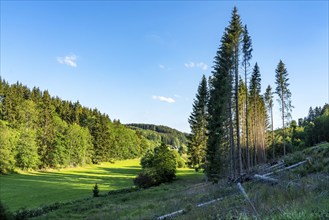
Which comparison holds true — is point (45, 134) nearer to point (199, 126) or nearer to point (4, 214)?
point (199, 126)

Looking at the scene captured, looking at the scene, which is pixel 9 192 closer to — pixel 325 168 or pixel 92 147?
pixel 325 168

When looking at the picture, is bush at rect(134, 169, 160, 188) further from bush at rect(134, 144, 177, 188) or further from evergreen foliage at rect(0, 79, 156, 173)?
evergreen foliage at rect(0, 79, 156, 173)

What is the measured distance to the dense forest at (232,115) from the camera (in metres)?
24.4

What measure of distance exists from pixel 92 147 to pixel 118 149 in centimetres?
1835

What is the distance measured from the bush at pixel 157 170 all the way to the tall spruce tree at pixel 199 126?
14.8 ft

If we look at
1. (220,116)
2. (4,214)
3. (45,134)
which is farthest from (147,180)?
(45,134)

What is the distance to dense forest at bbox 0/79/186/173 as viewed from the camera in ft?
203

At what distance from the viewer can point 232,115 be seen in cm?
3353

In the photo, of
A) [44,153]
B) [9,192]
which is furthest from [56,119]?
[9,192]

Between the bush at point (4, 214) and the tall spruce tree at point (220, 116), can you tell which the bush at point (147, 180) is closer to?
the tall spruce tree at point (220, 116)

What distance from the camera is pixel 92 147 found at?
3565 inches

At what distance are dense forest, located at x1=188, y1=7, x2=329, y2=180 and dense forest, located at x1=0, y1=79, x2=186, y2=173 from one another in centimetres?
4025

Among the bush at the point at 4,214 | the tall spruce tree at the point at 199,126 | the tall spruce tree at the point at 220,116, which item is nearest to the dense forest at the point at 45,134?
the tall spruce tree at the point at 199,126

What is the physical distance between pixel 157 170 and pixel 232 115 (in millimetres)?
17141
